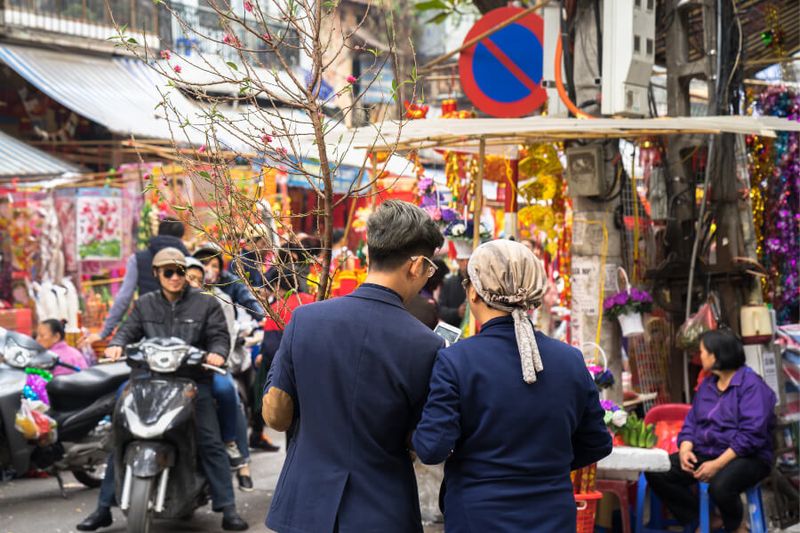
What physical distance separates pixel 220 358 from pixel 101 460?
72.0 inches

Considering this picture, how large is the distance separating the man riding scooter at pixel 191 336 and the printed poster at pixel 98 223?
18.8 ft

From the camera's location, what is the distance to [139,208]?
42.7 ft

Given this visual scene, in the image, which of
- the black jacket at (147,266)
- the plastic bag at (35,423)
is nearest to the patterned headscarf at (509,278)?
the plastic bag at (35,423)

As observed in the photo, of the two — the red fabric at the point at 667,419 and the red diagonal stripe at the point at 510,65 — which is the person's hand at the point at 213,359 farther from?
the red diagonal stripe at the point at 510,65

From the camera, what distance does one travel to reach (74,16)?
674 inches

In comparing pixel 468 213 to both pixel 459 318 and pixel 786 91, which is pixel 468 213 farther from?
pixel 786 91

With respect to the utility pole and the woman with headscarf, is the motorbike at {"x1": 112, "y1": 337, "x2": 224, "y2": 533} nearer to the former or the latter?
the utility pole

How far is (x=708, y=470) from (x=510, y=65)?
152 inches

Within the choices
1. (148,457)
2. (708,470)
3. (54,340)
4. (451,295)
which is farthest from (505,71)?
(54,340)

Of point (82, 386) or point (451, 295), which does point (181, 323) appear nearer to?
point (82, 386)

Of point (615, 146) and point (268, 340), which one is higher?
point (615, 146)

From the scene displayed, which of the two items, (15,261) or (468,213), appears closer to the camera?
(468,213)

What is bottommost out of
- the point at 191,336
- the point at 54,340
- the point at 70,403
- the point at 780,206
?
the point at 70,403

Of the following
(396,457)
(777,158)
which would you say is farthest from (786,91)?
(396,457)
